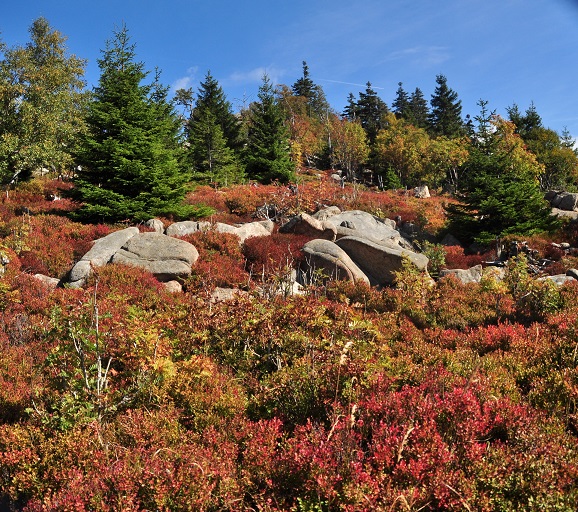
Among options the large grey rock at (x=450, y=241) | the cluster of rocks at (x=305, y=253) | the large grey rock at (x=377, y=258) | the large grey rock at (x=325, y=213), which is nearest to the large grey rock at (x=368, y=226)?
the large grey rock at (x=325, y=213)

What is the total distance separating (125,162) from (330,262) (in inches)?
393

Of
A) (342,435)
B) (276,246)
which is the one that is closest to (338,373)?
(342,435)

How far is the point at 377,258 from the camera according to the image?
13.7m

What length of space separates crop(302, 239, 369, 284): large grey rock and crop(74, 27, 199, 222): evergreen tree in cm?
771

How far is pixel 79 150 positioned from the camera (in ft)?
58.2

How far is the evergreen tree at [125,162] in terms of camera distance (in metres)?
17.0

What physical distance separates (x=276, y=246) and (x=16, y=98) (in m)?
19.6

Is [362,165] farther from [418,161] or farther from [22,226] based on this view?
[22,226]

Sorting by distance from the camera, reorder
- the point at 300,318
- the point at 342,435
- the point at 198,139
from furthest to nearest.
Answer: the point at 198,139
the point at 300,318
the point at 342,435

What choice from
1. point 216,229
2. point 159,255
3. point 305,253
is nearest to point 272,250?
point 305,253

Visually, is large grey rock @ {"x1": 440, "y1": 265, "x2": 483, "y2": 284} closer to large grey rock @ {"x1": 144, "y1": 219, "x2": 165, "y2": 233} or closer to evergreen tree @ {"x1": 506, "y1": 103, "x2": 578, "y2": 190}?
large grey rock @ {"x1": 144, "y1": 219, "x2": 165, "y2": 233}

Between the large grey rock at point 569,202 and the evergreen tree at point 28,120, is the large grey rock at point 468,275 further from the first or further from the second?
the evergreen tree at point 28,120

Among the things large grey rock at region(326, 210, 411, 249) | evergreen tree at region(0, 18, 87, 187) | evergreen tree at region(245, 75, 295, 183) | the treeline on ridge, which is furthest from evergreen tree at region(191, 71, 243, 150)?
large grey rock at region(326, 210, 411, 249)

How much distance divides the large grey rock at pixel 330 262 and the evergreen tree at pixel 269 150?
21529 mm
